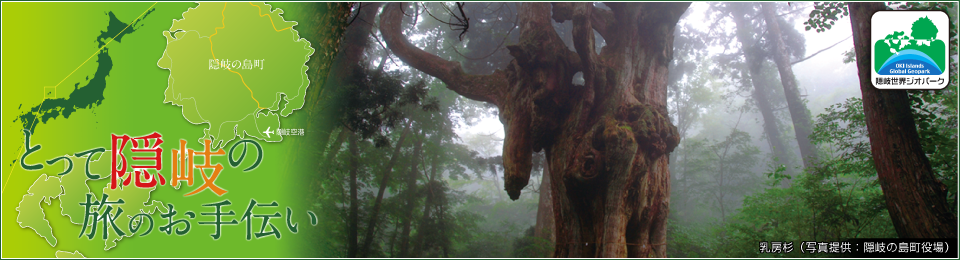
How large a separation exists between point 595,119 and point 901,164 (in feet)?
6.60

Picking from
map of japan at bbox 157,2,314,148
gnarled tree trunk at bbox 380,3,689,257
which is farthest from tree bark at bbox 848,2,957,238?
map of japan at bbox 157,2,314,148

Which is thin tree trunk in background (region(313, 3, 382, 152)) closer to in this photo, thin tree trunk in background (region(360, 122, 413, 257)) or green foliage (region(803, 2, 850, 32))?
thin tree trunk in background (region(360, 122, 413, 257))

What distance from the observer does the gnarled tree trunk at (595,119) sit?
125 inches

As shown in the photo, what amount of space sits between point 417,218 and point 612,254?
6767 millimetres

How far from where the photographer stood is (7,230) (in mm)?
2932

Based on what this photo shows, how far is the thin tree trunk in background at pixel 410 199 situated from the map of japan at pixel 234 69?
18.0 feet

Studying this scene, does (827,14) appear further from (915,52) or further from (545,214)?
(545,214)

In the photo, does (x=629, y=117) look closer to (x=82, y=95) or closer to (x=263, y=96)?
(x=263, y=96)

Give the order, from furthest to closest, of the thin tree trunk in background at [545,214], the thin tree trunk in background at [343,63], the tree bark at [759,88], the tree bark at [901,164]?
the tree bark at [759,88], the thin tree trunk in background at [545,214], the thin tree trunk in background at [343,63], the tree bark at [901,164]

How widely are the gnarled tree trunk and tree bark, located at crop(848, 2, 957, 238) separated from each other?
49.5 inches

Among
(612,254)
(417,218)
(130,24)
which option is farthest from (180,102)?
(417,218)

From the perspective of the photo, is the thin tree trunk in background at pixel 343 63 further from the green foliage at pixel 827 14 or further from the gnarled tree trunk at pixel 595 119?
the green foliage at pixel 827 14

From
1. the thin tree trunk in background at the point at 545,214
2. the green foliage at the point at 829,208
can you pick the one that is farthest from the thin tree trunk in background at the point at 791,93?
the thin tree trunk in background at the point at 545,214

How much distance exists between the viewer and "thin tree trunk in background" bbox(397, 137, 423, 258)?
28.8 feet
